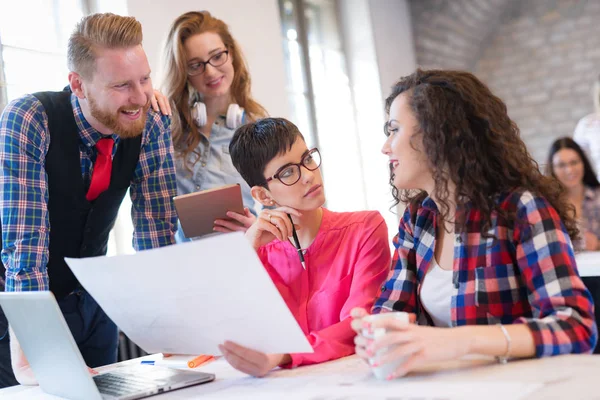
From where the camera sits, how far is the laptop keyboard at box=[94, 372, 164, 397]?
4.15 ft

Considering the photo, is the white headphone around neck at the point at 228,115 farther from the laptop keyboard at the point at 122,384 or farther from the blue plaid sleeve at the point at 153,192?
the laptop keyboard at the point at 122,384

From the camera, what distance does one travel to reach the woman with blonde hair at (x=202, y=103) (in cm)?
233

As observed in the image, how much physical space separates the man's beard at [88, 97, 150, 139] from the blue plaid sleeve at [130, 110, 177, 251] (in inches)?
5.2

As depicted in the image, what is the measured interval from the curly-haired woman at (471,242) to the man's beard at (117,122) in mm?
694

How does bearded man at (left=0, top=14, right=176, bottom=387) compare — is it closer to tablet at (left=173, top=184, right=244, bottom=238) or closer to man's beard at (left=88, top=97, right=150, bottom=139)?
man's beard at (left=88, top=97, right=150, bottom=139)

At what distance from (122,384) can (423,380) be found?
23.4 inches

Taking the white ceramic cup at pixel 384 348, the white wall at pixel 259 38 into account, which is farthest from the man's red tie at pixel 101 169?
the white wall at pixel 259 38

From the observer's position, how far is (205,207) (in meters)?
1.67

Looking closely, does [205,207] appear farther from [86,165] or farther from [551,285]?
[551,285]

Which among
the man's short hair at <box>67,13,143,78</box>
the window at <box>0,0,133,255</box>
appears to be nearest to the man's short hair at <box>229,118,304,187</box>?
the man's short hair at <box>67,13,143,78</box>

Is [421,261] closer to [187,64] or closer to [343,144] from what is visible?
[187,64]

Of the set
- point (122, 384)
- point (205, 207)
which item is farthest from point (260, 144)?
point (122, 384)

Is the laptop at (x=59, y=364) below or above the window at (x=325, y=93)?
below

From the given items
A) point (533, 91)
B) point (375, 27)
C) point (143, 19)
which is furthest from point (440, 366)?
point (533, 91)
